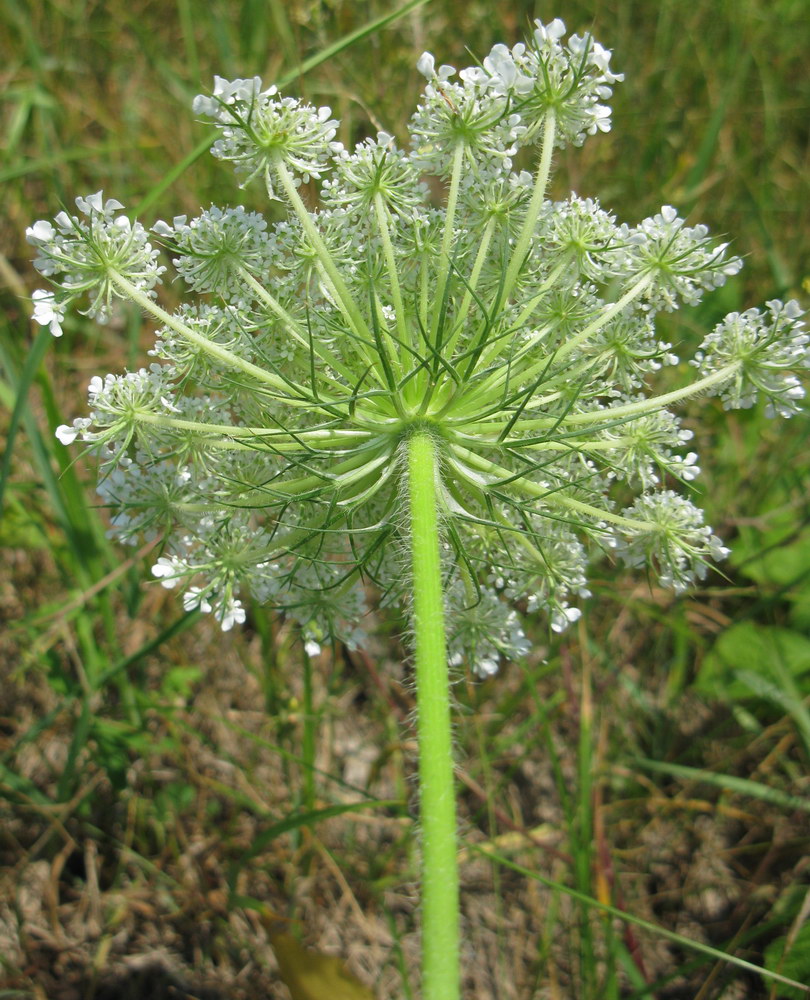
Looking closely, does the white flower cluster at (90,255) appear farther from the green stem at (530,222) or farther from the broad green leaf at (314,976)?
the broad green leaf at (314,976)

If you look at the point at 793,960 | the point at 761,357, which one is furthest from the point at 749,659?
the point at 761,357

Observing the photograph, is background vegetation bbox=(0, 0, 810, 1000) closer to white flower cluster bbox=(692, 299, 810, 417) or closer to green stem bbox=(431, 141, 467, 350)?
green stem bbox=(431, 141, 467, 350)

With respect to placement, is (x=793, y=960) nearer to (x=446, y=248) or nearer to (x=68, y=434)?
(x=446, y=248)

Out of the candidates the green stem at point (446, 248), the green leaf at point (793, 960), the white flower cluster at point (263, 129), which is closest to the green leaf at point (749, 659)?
the green leaf at point (793, 960)

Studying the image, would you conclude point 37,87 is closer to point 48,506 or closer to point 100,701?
point 48,506

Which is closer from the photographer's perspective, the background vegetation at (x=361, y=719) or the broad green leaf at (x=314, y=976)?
the broad green leaf at (x=314, y=976)

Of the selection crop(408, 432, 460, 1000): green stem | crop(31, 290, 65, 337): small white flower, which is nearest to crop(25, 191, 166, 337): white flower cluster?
crop(31, 290, 65, 337): small white flower

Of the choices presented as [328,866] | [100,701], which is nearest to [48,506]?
[100,701]
